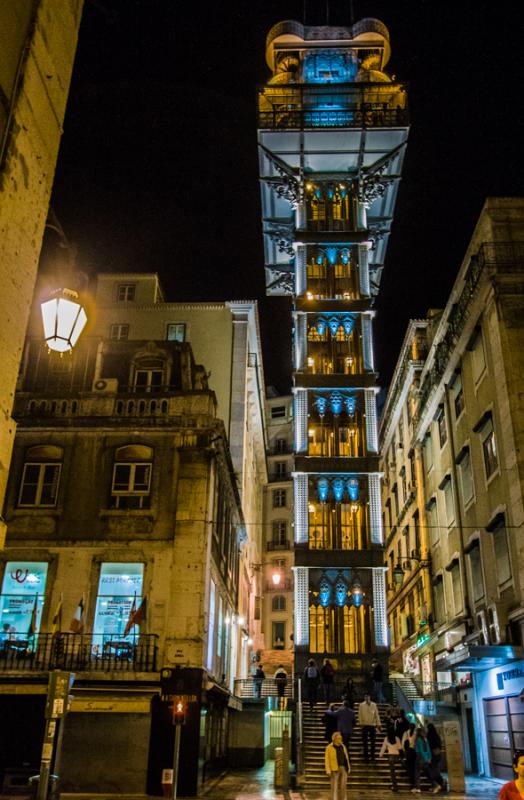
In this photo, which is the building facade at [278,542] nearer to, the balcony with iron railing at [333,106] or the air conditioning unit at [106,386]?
the balcony with iron railing at [333,106]

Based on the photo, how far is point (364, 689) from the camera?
35.1 metres

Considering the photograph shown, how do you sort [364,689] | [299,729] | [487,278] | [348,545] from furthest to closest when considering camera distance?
[348,545] < [364,689] < [487,278] < [299,729]

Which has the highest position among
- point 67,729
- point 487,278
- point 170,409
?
point 487,278

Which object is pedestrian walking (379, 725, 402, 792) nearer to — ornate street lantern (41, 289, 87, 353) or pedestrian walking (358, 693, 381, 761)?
pedestrian walking (358, 693, 381, 761)

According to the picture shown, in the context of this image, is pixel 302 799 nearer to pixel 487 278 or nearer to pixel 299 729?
pixel 299 729

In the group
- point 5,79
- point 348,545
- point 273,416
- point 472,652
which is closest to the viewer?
point 5,79

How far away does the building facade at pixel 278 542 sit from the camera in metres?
59.9

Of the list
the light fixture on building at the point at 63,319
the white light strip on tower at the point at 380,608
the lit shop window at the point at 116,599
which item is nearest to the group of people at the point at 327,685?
the white light strip on tower at the point at 380,608

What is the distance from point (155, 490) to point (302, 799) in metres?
10.0

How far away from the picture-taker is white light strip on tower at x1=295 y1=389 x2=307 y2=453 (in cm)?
4116

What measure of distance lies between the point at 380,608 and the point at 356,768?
52.8 feet

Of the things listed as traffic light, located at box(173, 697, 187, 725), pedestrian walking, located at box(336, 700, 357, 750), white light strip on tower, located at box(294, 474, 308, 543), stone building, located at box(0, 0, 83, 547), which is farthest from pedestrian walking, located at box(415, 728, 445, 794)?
white light strip on tower, located at box(294, 474, 308, 543)

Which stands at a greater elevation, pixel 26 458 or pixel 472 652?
pixel 26 458

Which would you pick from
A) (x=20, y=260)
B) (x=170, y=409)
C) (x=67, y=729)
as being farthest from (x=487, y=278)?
(x=20, y=260)
